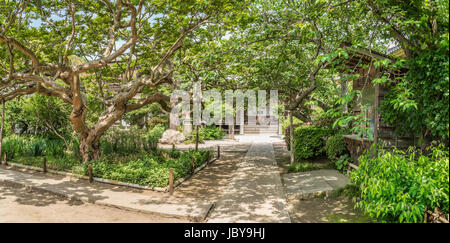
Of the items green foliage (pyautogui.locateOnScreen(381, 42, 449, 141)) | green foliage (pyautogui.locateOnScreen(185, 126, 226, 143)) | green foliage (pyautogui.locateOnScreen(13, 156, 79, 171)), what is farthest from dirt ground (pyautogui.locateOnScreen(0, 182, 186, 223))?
green foliage (pyautogui.locateOnScreen(185, 126, 226, 143))

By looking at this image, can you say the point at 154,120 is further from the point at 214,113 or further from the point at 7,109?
the point at 7,109

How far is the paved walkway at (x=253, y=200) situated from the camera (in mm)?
5852

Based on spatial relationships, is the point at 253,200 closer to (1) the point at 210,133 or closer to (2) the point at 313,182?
(2) the point at 313,182

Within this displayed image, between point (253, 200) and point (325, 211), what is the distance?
5.60 feet

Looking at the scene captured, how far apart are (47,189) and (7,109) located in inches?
532

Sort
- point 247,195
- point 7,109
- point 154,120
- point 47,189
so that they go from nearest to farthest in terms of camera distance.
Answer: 1. point 247,195
2. point 47,189
3. point 7,109
4. point 154,120

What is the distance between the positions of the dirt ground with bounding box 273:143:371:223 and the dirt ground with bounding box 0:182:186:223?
266 cm

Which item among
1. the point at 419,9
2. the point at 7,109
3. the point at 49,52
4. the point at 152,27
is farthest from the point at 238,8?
the point at 7,109

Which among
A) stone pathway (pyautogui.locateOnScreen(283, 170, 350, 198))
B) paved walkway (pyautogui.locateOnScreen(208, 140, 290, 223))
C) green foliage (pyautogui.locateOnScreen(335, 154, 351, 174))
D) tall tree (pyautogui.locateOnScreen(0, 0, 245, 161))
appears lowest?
paved walkway (pyautogui.locateOnScreen(208, 140, 290, 223))

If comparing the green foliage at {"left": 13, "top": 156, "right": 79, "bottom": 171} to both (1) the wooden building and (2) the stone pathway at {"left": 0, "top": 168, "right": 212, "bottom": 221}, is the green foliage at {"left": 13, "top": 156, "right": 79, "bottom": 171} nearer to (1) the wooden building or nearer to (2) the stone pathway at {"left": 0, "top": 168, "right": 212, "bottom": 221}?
(2) the stone pathway at {"left": 0, "top": 168, "right": 212, "bottom": 221}

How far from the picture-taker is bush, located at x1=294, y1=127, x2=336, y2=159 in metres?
11.7

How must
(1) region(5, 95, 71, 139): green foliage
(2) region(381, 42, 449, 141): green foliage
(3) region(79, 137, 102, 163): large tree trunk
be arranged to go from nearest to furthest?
(2) region(381, 42, 449, 141): green foliage → (3) region(79, 137, 102, 163): large tree trunk → (1) region(5, 95, 71, 139): green foliage

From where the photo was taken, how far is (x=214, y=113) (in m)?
26.4
